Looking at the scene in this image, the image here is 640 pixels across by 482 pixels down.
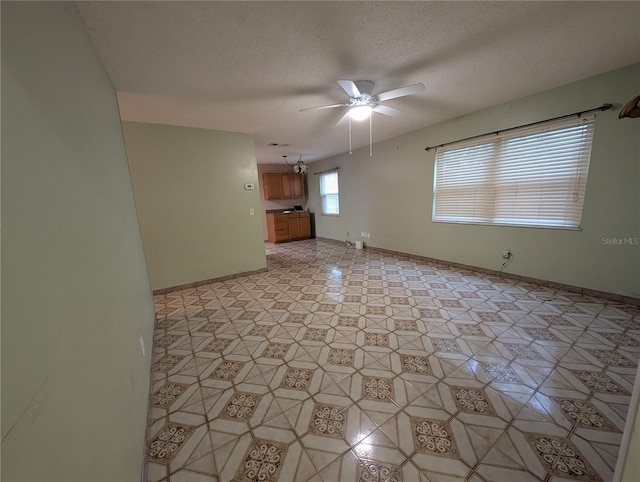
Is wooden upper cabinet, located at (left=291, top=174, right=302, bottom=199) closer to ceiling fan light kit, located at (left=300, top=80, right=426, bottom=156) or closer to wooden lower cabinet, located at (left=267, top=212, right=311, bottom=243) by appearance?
wooden lower cabinet, located at (left=267, top=212, right=311, bottom=243)

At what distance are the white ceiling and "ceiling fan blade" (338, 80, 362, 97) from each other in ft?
0.51

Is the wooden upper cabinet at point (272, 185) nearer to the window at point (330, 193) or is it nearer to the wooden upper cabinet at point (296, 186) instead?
the wooden upper cabinet at point (296, 186)

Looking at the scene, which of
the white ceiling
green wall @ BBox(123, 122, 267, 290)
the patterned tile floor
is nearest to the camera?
the patterned tile floor

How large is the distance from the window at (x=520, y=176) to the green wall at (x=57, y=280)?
4.07 meters

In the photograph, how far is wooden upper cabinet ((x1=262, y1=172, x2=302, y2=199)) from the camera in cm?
652

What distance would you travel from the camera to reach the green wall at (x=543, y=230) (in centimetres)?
227

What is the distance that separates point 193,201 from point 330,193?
372 centimetres

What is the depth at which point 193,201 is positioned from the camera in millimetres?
3395

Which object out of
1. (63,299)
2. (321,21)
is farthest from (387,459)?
(321,21)

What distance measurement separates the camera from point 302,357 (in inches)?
73.7

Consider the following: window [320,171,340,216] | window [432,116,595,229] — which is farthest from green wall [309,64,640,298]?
window [320,171,340,216]

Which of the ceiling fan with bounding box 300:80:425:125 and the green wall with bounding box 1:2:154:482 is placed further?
the ceiling fan with bounding box 300:80:425:125

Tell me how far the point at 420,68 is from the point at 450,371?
2468 mm

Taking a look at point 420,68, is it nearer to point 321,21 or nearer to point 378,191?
point 321,21
